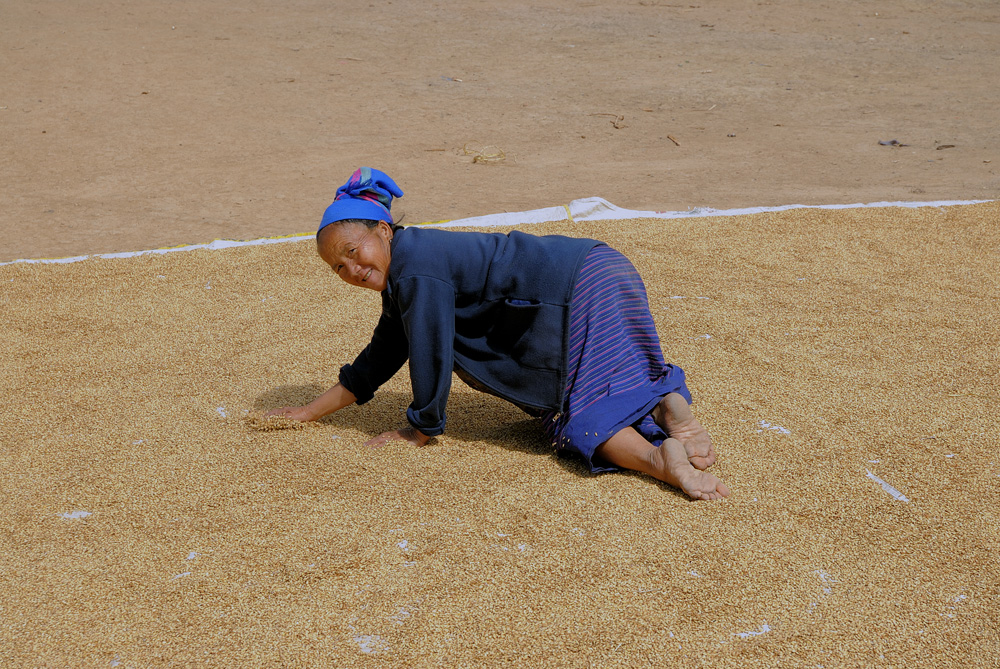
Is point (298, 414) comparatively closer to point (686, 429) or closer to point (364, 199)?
point (364, 199)

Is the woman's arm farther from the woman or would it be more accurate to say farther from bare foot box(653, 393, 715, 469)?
bare foot box(653, 393, 715, 469)

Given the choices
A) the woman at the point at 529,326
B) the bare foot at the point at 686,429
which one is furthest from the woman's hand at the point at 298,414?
the bare foot at the point at 686,429

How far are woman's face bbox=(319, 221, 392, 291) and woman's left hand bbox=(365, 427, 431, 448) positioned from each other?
42cm

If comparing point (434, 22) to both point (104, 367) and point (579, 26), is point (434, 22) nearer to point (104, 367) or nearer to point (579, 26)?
point (579, 26)

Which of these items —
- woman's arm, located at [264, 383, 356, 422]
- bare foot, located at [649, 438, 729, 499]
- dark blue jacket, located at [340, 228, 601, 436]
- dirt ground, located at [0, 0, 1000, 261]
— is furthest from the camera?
dirt ground, located at [0, 0, 1000, 261]

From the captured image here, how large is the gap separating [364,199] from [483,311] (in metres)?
0.41

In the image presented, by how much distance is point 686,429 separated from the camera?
231 centimetres

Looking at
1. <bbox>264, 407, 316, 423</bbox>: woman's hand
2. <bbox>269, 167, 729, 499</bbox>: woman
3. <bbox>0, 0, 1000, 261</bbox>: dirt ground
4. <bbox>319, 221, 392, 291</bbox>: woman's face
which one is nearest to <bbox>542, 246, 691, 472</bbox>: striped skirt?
<bbox>269, 167, 729, 499</bbox>: woman

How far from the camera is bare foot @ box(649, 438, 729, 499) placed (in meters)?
2.13

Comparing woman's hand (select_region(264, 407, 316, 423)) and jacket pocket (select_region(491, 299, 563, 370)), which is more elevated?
jacket pocket (select_region(491, 299, 563, 370))

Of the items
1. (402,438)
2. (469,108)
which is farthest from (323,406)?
(469,108)

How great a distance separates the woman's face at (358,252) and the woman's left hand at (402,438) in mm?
416

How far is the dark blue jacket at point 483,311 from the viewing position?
7.32 ft

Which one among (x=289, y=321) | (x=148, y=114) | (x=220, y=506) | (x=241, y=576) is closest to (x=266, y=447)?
(x=220, y=506)
